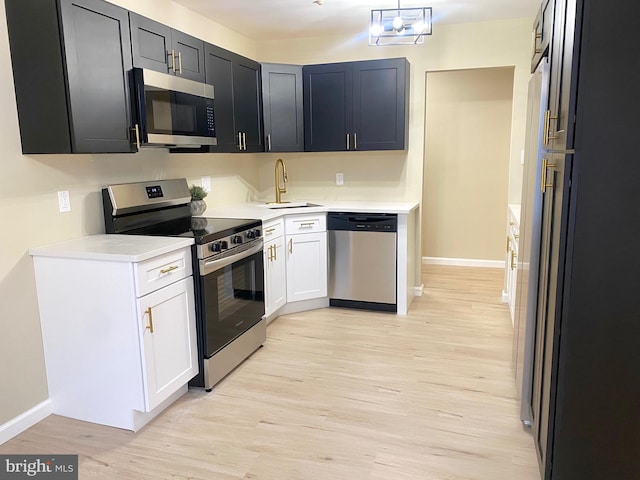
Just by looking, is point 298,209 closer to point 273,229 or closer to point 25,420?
point 273,229

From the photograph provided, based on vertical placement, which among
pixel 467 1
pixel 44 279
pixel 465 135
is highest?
pixel 467 1

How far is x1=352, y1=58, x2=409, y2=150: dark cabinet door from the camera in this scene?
405 cm

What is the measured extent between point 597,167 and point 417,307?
287cm

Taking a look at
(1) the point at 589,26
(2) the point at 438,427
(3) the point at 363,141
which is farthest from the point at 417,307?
(1) the point at 589,26

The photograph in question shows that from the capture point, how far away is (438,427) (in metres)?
2.42

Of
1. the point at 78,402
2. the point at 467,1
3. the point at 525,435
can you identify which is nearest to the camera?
the point at 525,435

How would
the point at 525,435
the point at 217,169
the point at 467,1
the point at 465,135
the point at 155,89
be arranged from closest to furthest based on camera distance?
the point at 525,435
the point at 155,89
the point at 467,1
the point at 217,169
the point at 465,135

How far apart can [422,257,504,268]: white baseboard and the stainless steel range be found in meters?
3.11

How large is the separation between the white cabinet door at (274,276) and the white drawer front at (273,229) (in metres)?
0.04

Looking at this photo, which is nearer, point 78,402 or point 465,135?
point 78,402

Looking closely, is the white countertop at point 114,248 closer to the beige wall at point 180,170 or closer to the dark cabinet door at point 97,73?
the beige wall at point 180,170

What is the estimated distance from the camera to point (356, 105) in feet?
13.7

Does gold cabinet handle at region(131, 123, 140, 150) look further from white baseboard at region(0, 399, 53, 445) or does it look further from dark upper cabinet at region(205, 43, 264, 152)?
white baseboard at region(0, 399, 53, 445)

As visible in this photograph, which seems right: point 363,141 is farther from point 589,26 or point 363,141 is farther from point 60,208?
point 589,26
